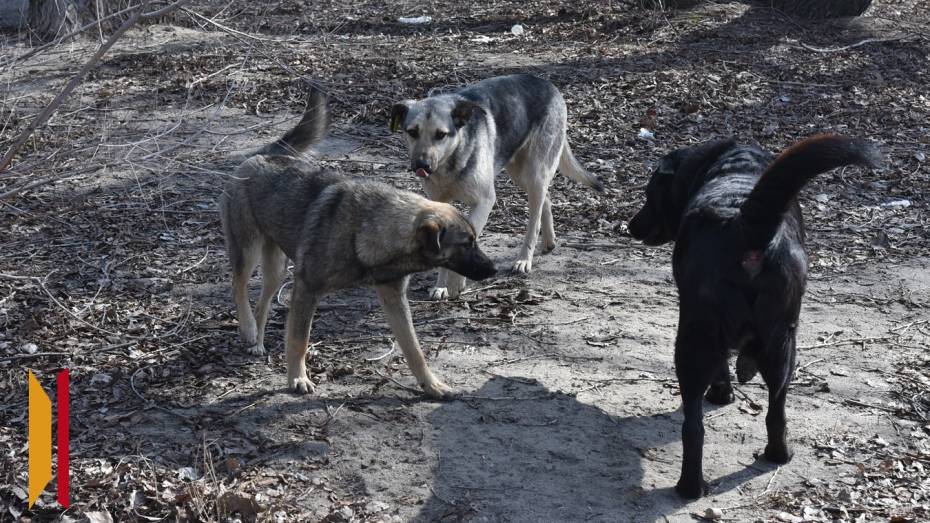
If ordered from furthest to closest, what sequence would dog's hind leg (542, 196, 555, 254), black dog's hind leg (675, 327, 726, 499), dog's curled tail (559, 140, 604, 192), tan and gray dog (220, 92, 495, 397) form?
dog's curled tail (559, 140, 604, 192) < dog's hind leg (542, 196, 555, 254) < tan and gray dog (220, 92, 495, 397) < black dog's hind leg (675, 327, 726, 499)

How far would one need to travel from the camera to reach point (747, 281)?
4484 millimetres

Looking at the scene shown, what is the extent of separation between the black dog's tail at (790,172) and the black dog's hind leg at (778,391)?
23.0 inches

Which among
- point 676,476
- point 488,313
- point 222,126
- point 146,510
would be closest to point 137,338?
point 146,510

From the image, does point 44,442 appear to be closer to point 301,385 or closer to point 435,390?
point 301,385

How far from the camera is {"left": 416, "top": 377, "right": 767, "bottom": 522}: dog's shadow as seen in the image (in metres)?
4.64

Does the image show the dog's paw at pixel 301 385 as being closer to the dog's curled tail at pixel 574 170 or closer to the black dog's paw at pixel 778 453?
the black dog's paw at pixel 778 453

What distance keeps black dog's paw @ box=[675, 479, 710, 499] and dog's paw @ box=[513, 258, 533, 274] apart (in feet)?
10.9

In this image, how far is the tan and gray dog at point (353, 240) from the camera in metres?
5.52

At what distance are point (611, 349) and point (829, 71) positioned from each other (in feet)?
27.0

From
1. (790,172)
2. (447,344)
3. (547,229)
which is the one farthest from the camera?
(547,229)

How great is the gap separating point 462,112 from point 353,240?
2.15 metres

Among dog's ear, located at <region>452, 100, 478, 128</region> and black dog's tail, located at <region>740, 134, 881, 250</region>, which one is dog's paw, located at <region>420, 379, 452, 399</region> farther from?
dog's ear, located at <region>452, 100, 478, 128</region>


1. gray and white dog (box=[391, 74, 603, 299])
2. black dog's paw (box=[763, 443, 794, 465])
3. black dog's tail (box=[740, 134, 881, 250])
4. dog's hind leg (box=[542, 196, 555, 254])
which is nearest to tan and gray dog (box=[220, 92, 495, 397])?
gray and white dog (box=[391, 74, 603, 299])

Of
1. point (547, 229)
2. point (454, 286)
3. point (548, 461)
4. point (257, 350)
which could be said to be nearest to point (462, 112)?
point (454, 286)
